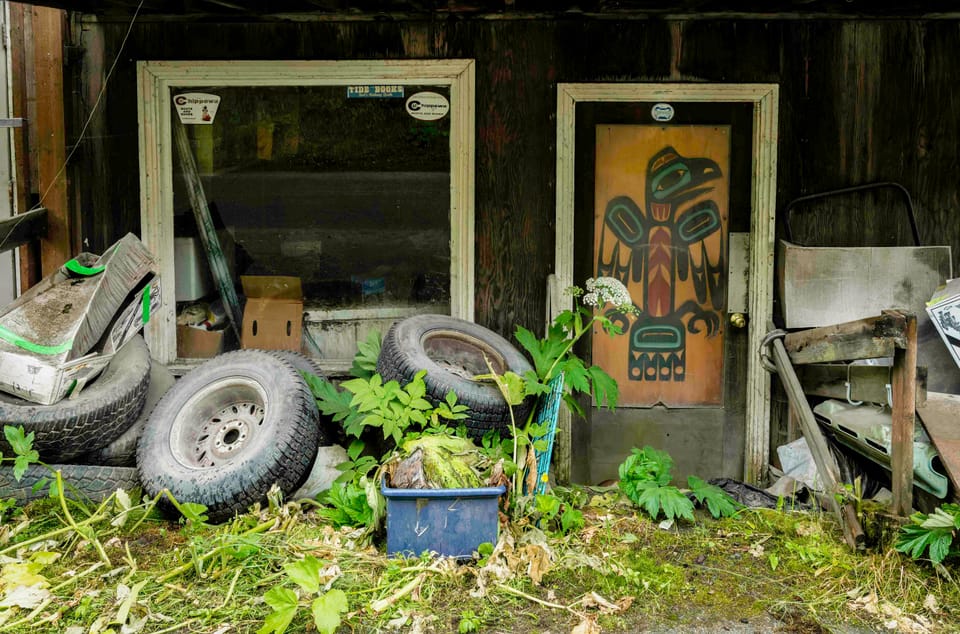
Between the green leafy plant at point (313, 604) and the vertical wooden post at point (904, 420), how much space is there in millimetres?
2451

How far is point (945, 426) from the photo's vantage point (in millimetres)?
4227

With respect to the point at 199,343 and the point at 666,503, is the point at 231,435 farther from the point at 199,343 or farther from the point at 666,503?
the point at 666,503

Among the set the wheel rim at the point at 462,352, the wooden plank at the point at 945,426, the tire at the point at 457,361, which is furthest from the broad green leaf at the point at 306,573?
the wooden plank at the point at 945,426

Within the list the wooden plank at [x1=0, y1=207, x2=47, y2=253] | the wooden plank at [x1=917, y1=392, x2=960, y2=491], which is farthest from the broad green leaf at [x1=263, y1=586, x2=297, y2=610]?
the wooden plank at [x1=0, y1=207, x2=47, y2=253]

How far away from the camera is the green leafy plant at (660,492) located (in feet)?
14.6

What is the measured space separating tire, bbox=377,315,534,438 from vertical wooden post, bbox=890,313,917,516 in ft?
5.72

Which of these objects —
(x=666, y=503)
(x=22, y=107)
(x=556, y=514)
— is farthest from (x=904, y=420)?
(x=22, y=107)

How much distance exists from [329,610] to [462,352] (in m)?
2.14

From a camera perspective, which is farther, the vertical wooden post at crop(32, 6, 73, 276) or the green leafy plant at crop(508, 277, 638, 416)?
the vertical wooden post at crop(32, 6, 73, 276)

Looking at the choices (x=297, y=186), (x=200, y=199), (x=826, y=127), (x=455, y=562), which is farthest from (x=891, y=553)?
(x=200, y=199)

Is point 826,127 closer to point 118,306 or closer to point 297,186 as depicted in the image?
point 297,186

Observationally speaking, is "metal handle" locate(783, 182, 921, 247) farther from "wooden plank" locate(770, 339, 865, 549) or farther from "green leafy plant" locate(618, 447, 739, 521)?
"green leafy plant" locate(618, 447, 739, 521)

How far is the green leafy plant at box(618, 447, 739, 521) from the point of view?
4465 mm

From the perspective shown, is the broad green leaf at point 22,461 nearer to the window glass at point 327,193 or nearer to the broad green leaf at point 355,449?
the broad green leaf at point 355,449
